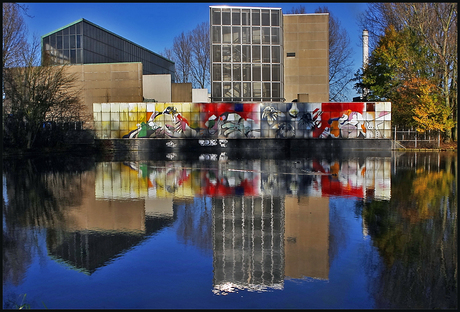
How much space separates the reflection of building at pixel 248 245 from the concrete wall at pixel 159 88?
1884 inches

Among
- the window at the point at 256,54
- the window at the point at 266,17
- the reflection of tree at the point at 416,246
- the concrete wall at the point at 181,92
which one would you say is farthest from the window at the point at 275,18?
the reflection of tree at the point at 416,246

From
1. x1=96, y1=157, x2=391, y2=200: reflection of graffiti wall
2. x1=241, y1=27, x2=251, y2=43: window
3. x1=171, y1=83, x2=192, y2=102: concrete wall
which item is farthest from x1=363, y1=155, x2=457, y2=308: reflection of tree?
x1=171, y1=83, x2=192, y2=102: concrete wall

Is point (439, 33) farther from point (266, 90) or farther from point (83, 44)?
point (83, 44)

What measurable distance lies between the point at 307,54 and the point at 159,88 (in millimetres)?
18818

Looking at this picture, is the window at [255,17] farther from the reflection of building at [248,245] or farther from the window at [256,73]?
the reflection of building at [248,245]

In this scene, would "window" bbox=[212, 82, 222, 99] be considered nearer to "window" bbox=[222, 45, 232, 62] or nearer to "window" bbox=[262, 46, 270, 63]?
"window" bbox=[222, 45, 232, 62]

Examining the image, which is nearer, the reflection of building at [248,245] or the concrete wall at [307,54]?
the reflection of building at [248,245]

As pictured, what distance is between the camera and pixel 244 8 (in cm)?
4503

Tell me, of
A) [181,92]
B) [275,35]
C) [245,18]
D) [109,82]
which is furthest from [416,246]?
[181,92]

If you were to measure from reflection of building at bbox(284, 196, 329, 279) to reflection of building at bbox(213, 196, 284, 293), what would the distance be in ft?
0.48

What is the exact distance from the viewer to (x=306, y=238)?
8359 mm

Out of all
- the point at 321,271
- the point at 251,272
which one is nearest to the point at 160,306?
the point at 251,272

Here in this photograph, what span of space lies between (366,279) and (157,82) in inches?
2171

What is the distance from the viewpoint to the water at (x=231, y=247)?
5609 mm
